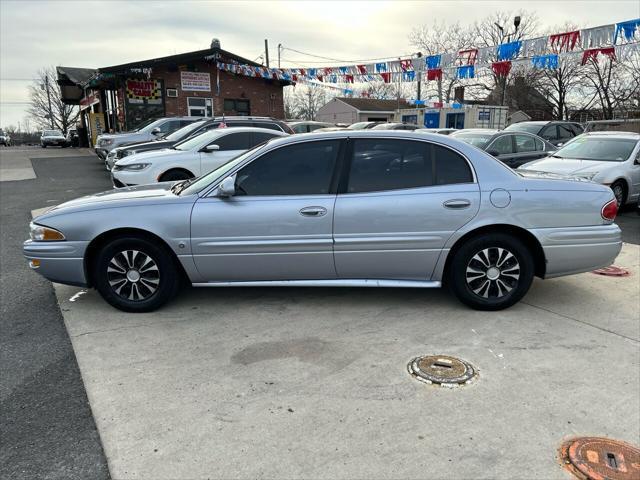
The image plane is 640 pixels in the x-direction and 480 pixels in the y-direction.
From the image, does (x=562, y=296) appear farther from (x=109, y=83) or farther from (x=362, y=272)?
(x=109, y=83)

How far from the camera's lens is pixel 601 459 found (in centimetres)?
248

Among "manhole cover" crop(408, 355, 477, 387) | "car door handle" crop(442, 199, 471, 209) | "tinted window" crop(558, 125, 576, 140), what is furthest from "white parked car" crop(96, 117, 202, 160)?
"manhole cover" crop(408, 355, 477, 387)

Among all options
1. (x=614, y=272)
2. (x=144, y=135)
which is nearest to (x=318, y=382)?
(x=614, y=272)

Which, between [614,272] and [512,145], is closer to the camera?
[614,272]

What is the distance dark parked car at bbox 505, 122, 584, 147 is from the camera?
1591 cm

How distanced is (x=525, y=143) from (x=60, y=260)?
10.5m

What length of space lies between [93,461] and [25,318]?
235 centimetres

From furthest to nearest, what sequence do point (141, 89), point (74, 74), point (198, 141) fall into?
point (74, 74)
point (141, 89)
point (198, 141)

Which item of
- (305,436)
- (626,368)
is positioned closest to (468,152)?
(626,368)

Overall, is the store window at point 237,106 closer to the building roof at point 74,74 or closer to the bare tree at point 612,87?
the building roof at point 74,74

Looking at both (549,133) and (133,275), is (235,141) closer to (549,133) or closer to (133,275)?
(133,275)

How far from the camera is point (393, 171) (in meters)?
4.25

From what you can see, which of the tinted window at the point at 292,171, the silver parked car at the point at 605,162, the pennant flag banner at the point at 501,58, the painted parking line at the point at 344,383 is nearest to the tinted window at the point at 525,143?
the silver parked car at the point at 605,162

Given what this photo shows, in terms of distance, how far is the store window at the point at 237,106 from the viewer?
25950mm
